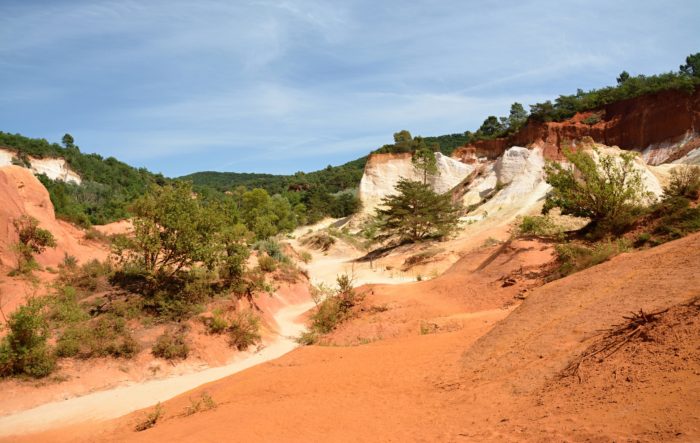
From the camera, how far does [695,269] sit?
7.35 m

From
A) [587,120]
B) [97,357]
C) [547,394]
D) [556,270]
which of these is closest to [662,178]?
[556,270]

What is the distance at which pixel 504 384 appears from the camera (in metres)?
6.62

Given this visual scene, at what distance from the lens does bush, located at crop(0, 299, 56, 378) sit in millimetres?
9758

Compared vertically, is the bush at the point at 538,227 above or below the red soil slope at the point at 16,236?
below

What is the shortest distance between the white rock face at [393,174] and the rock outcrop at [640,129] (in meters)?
7.60

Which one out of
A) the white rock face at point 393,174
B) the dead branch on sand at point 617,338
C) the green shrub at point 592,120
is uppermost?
the green shrub at point 592,120

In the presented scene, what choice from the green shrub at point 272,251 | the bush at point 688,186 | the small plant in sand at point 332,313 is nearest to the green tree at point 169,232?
the small plant in sand at point 332,313

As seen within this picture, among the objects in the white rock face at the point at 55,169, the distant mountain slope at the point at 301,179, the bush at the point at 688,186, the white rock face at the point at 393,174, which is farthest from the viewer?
the distant mountain slope at the point at 301,179

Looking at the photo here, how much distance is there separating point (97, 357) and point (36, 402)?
173cm

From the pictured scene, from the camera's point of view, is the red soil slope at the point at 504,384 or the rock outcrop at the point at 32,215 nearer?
the red soil slope at the point at 504,384

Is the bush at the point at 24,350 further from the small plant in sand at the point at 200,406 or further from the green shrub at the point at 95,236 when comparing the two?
the green shrub at the point at 95,236

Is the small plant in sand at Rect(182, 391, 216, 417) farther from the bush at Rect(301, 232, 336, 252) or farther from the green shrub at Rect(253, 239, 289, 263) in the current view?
the bush at Rect(301, 232, 336, 252)

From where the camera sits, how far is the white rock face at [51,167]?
5937 cm

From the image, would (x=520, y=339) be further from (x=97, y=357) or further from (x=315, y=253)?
(x=315, y=253)
